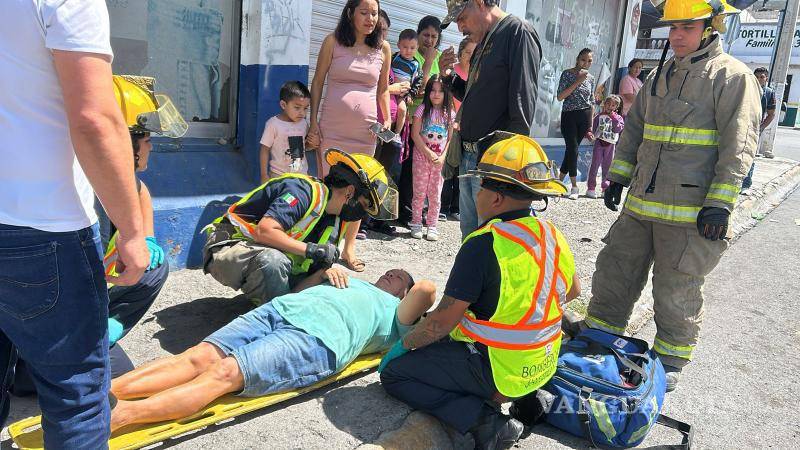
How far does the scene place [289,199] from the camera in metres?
3.52

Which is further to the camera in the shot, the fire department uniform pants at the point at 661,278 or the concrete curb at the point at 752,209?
the concrete curb at the point at 752,209

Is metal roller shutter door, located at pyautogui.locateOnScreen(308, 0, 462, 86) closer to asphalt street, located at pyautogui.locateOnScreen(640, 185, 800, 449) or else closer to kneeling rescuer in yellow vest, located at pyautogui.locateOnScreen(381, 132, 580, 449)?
kneeling rescuer in yellow vest, located at pyautogui.locateOnScreen(381, 132, 580, 449)

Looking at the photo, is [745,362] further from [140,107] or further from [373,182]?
[140,107]

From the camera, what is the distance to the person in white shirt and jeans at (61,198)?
1.43 meters

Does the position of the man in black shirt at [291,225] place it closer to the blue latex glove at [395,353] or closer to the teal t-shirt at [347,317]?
the teal t-shirt at [347,317]

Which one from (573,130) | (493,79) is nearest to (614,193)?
(493,79)

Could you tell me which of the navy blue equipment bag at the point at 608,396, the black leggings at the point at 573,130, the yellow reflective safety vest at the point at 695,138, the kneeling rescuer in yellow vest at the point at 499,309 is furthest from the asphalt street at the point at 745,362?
the black leggings at the point at 573,130

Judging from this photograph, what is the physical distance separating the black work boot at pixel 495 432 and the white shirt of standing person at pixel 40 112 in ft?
5.75

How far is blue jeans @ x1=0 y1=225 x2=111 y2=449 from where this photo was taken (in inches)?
60.2

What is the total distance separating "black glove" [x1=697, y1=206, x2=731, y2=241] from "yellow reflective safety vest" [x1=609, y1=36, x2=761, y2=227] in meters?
0.04

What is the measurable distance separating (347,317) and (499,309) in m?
0.87

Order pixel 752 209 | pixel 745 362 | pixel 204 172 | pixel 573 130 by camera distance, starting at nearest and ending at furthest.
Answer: pixel 745 362, pixel 204 172, pixel 573 130, pixel 752 209

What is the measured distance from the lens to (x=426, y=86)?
5.98m

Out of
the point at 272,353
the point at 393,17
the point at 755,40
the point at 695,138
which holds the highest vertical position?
the point at 755,40
